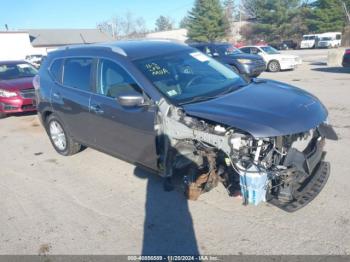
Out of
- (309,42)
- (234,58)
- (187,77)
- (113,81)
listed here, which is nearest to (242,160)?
(187,77)

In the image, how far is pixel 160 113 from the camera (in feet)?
13.5

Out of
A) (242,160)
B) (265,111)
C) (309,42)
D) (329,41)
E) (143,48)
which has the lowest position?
(309,42)

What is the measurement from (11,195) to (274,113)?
3.70 metres

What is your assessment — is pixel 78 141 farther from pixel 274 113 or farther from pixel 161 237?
pixel 274 113

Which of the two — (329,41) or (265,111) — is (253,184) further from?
(329,41)

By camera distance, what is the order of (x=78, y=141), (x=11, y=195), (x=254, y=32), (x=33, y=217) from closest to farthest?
(x=33, y=217) → (x=11, y=195) → (x=78, y=141) → (x=254, y=32)

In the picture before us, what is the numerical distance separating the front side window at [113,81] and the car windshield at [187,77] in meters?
0.22

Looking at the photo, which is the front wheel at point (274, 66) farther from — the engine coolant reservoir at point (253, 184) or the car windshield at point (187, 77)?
the engine coolant reservoir at point (253, 184)

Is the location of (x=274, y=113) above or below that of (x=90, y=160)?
above

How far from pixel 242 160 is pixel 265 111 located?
565 millimetres

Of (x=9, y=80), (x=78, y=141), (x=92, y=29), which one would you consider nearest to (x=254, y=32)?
(x=92, y=29)

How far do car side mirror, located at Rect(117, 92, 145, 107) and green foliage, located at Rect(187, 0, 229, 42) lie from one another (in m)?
59.5

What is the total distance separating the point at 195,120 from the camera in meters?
3.93

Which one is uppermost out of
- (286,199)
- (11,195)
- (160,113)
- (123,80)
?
(123,80)
